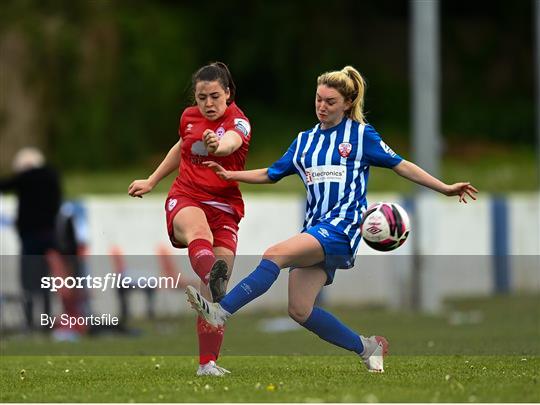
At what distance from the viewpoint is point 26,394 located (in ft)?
27.7

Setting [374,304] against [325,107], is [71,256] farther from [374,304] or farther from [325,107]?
[325,107]

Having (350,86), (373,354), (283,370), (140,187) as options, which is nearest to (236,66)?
(140,187)

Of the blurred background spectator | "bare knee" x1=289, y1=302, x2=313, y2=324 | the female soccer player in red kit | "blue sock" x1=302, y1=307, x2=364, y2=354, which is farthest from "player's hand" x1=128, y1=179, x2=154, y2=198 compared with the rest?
the blurred background spectator

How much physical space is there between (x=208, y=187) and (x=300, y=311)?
104cm

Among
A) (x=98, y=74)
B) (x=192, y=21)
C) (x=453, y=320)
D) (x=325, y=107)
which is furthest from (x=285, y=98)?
(x=325, y=107)

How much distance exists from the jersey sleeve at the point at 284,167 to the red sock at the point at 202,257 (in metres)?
0.68

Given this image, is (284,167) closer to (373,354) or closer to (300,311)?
(300,311)

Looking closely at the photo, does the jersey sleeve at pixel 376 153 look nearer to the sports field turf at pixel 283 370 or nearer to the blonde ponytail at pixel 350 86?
the blonde ponytail at pixel 350 86

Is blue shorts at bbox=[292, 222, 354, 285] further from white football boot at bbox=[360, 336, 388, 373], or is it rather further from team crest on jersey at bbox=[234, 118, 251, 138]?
team crest on jersey at bbox=[234, 118, 251, 138]

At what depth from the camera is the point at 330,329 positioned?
363 inches

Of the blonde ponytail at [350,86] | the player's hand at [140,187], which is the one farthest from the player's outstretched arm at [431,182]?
the player's hand at [140,187]

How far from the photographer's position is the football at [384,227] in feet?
29.7

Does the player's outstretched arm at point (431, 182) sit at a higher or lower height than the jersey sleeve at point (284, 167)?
lower

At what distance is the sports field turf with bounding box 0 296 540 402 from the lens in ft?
26.6
